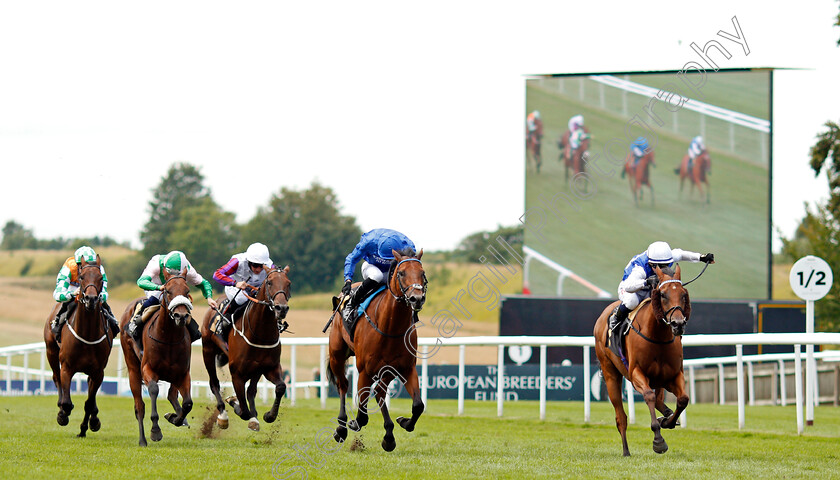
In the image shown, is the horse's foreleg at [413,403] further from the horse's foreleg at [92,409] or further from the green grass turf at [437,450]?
the horse's foreleg at [92,409]

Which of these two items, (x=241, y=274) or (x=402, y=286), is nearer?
(x=402, y=286)

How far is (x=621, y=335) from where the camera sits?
28.8 feet

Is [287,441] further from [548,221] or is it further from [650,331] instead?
[548,221]

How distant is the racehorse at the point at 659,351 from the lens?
783 centimetres

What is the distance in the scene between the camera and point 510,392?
19094 millimetres

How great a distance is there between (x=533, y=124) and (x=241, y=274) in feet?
46.4

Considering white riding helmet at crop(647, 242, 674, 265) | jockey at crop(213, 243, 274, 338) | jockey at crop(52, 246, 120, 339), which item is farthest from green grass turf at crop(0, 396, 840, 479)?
white riding helmet at crop(647, 242, 674, 265)

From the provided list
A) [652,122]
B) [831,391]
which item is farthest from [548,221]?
[831,391]

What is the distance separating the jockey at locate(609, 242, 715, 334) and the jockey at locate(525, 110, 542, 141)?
1451 cm

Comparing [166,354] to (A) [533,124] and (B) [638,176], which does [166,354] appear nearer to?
(A) [533,124]

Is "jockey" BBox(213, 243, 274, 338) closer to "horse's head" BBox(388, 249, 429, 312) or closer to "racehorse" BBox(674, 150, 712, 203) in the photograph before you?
"horse's head" BBox(388, 249, 429, 312)

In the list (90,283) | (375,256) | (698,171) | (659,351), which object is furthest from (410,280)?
(698,171)

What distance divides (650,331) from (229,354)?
389cm

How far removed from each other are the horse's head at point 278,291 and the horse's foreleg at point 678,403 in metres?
3.16
